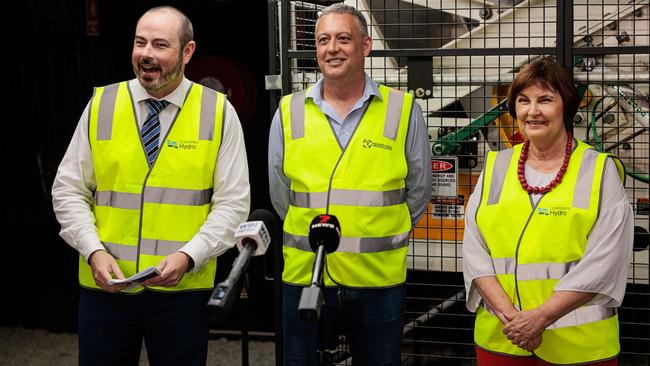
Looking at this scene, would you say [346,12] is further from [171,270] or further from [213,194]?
[171,270]

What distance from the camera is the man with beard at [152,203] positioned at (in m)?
3.28

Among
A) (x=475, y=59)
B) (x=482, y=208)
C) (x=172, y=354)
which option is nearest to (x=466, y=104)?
(x=475, y=59)

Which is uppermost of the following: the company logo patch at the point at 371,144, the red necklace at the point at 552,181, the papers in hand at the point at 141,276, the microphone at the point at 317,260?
the company logo patch at the point at 371,144

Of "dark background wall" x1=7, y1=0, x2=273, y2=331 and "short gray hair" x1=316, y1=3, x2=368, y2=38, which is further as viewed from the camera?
"dark background wall" x1=7, y1=0, x2=273, y2=331

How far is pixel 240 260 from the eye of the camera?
8.07ft

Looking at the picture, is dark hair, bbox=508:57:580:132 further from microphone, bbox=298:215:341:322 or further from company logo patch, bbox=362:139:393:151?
microphone, bbox=298:215:341:322

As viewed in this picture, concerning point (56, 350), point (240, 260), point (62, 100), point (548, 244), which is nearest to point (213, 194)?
point (240, 260)

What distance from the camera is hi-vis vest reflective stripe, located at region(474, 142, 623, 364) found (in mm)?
3092

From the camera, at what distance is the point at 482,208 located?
3229 mm

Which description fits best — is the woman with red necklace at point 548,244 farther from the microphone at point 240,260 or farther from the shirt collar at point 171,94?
the shirt collar at point 171,94

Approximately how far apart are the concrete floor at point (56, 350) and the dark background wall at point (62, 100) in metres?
0.16

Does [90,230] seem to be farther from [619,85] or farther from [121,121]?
[619,85]

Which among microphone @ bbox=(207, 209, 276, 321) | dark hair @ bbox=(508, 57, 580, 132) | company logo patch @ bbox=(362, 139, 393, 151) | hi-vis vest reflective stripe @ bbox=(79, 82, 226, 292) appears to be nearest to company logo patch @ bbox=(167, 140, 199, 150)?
hi-vis vest reflective stripe @ bbox=(79, 82, 226, 292)

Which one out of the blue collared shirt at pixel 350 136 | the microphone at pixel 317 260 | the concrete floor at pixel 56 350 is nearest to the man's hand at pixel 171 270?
the blue collared shirt at pixel 350 136
